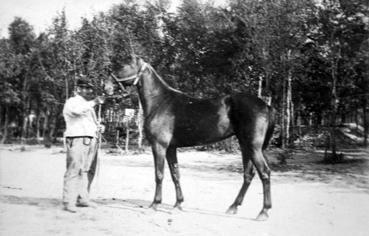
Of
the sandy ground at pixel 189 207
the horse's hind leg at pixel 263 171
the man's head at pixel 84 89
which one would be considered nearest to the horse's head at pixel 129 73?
the man's head at pixel 84 89

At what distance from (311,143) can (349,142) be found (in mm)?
5420

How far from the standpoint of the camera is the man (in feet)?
19.2

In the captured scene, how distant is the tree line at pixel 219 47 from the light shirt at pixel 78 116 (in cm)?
103

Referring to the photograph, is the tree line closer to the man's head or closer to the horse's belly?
the man's head

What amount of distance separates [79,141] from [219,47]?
20635mm

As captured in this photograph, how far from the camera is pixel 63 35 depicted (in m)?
20.0

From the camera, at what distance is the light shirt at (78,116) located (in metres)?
5.85

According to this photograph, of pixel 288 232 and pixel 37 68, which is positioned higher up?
pixel 37 68

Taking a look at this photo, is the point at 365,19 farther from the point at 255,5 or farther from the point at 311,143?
the point at 311,143

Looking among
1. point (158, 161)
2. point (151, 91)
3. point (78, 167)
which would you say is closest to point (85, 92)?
point (151, 91)

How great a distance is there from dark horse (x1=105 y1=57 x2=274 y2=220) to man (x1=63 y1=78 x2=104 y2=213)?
17.5 inches

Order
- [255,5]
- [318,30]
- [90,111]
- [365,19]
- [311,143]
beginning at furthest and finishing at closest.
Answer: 1. [311,143]
2. [255,5]
3. [318,30]
4. [365,19]
5. [90,111]

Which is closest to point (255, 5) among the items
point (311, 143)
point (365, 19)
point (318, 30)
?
point (318, 30)

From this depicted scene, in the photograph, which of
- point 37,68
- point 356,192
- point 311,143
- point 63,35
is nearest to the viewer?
point 356,192
